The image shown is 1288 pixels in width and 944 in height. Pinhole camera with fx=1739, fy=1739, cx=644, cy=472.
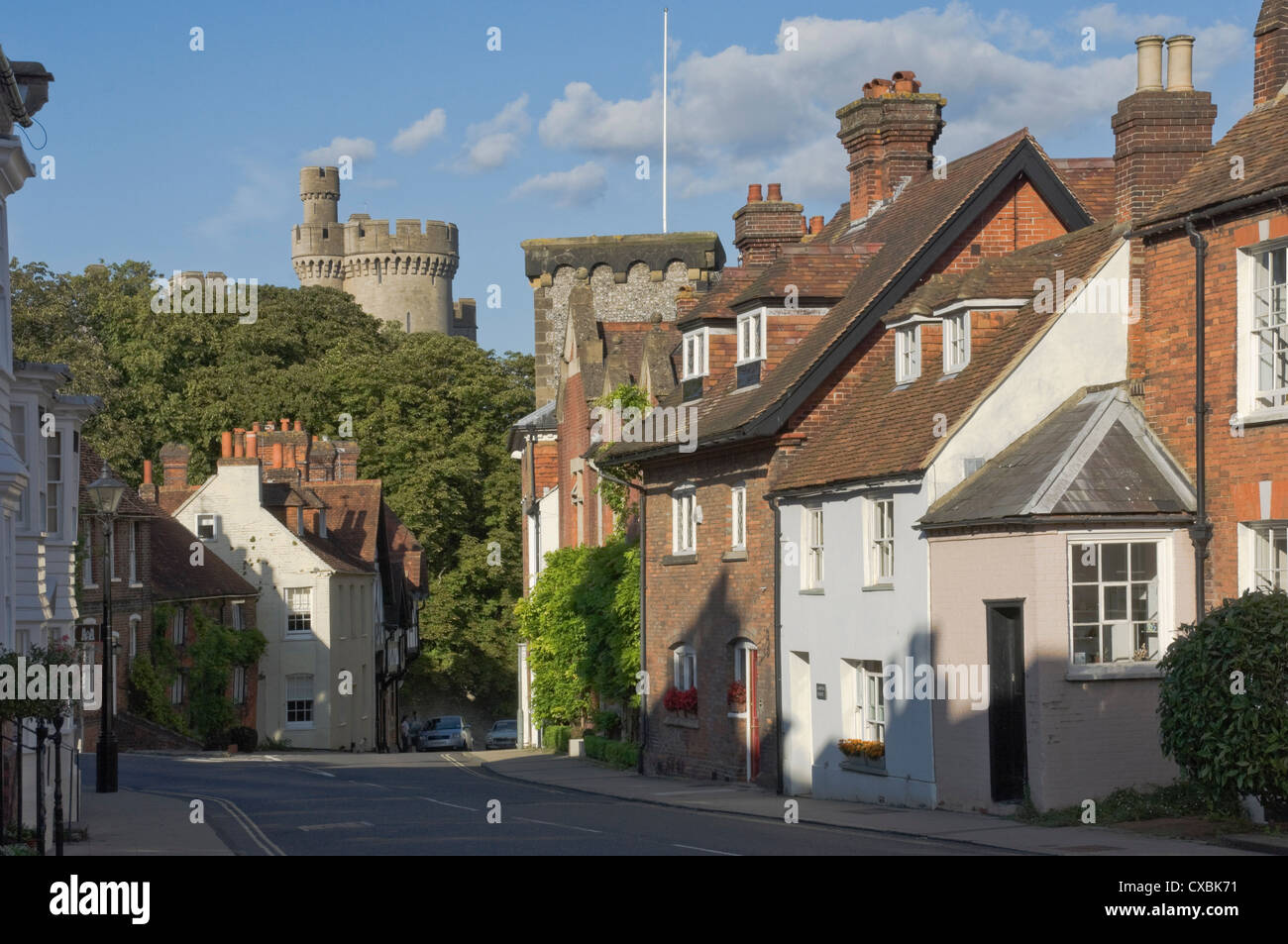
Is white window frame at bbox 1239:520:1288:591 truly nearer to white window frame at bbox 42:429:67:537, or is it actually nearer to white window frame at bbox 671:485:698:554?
white window frame at bbox 671:485:698:554

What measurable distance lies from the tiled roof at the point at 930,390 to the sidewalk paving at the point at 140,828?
9.74 m

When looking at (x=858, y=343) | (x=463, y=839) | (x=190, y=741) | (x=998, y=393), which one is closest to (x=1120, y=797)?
(x=998, y=393)

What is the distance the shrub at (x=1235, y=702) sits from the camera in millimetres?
16391

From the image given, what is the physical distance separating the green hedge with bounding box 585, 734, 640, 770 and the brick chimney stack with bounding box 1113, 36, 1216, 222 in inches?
605

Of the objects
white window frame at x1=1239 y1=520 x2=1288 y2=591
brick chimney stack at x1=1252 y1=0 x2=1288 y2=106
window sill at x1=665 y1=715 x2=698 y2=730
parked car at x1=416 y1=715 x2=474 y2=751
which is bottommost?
parked car at x1=416 y1=715 x2=474 y2=751

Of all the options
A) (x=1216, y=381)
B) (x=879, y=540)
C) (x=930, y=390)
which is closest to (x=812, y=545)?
(x=879, y=540)

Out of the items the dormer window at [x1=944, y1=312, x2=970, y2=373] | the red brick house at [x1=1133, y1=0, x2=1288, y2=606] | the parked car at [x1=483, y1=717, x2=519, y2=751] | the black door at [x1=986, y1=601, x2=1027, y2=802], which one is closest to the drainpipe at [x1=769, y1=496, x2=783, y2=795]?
the dormer window at [x1=944, y1=312, x2=970, y2=373]

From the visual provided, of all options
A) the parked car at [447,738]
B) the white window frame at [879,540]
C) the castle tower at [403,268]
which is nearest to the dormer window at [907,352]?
the white window frame at [879,540]

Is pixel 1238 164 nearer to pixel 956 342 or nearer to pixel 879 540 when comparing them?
pixel 956 342

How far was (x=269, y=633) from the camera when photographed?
56000mm

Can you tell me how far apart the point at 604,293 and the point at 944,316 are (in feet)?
90.4

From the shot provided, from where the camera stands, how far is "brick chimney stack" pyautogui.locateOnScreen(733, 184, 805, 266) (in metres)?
35.6

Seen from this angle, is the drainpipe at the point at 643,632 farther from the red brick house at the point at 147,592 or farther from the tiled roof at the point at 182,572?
the tiled roof at the point at 182,572

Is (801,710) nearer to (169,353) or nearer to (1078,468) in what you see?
(1078,468)
